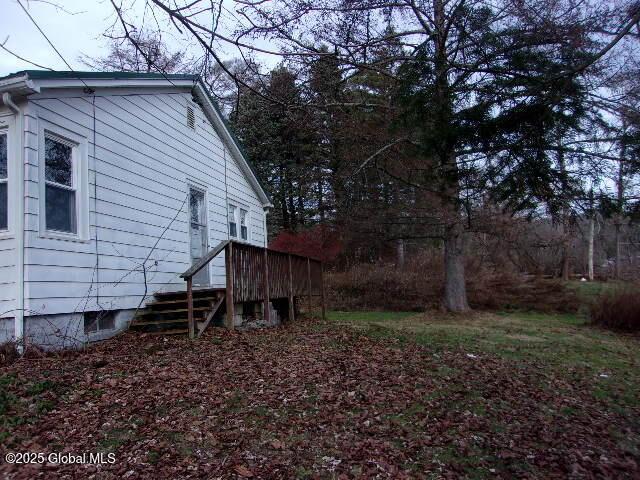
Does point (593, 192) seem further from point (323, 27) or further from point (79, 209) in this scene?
point (79, 209)

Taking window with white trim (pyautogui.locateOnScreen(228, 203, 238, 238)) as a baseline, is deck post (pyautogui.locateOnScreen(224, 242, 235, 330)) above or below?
below

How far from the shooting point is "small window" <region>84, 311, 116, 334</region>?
7.32m

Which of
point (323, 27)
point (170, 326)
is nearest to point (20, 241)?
point (170, 326)

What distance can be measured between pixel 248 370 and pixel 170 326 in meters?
3.18

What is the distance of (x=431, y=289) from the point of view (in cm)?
1912

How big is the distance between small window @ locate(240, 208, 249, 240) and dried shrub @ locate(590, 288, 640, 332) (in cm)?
1024

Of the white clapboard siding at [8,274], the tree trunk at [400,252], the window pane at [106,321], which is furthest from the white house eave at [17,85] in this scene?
the tree trunk at [400,252]

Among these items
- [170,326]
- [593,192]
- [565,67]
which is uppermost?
[565,67]

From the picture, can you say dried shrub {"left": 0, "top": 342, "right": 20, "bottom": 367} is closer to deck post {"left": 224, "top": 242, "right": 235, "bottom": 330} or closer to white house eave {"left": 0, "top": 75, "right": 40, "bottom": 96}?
deck post {"left": 224, "top": 242, "right": 235, "bottom": 330}

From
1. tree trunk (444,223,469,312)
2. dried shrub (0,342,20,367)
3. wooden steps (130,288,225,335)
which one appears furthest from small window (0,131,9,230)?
tree trunk (444,223,469,312)

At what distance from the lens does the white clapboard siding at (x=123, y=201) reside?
21.3 ft

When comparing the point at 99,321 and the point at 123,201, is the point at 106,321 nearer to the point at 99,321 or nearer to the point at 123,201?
the point at 99,321

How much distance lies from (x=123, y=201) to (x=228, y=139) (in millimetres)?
5267

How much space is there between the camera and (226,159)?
13055 millimetres
